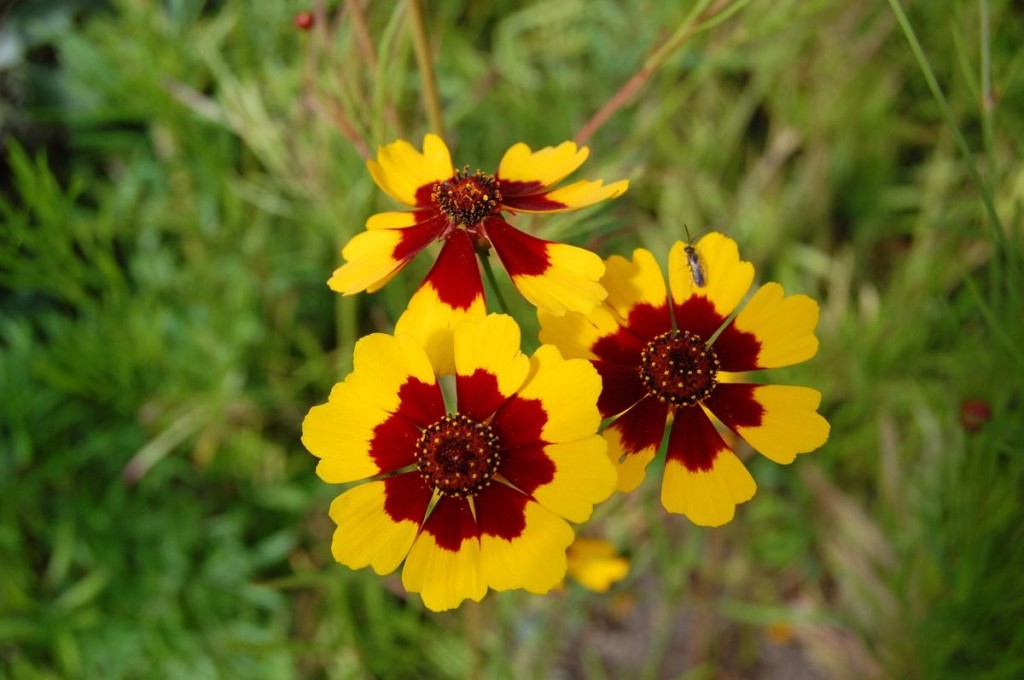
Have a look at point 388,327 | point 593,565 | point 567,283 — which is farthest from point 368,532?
point 388,327

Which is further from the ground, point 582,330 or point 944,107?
point 944,107

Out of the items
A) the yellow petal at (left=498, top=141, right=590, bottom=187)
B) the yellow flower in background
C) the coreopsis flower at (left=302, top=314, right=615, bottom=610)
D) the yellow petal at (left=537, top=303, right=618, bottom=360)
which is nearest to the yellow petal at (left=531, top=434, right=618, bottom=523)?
the coreopsis flower at (left=302, top=314, right=615, bottom=610)

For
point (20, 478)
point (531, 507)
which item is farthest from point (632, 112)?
point (20, 478)

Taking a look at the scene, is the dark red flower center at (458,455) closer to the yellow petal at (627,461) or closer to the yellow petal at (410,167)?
the yellow petal at (627,461)

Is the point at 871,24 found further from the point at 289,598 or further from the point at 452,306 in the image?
the point at 289,598

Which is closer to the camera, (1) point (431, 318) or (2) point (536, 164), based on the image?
(1) point (431, 318)

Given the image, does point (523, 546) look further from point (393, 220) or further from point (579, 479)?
point (393, 220)

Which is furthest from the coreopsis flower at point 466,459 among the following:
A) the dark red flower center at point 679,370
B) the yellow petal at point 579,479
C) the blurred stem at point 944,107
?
the blurred stem at point 944,107
